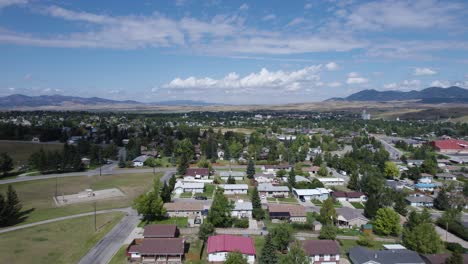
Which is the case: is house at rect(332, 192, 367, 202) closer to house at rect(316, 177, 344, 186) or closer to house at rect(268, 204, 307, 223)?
house at rect(316, 177, 344, 186)

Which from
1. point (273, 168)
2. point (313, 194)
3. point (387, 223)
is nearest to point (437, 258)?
point (387, 223)

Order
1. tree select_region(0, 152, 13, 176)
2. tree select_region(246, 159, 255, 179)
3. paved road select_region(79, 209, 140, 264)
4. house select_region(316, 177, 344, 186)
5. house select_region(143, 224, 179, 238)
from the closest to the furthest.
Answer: paved road select_region(79, 209, 140, 264), house select_region(143, 224, 179, 238), house select_region(316, 177, 344, 186), tree select_region(0, 152, 13, 176), tree select_region(246, 159, 255, 179)

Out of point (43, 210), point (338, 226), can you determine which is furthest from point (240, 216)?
point (43, 210)

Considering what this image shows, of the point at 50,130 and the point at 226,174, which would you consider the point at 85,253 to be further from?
the point at 50,130

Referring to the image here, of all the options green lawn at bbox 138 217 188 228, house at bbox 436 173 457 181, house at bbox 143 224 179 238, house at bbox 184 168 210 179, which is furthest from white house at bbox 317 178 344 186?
house at bbox 143 224 179 238

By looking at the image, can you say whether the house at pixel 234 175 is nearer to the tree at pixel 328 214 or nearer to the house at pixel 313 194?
the house at pixel 313 194

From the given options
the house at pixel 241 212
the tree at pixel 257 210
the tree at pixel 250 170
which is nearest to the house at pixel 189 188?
the tree at pixel 250 170
